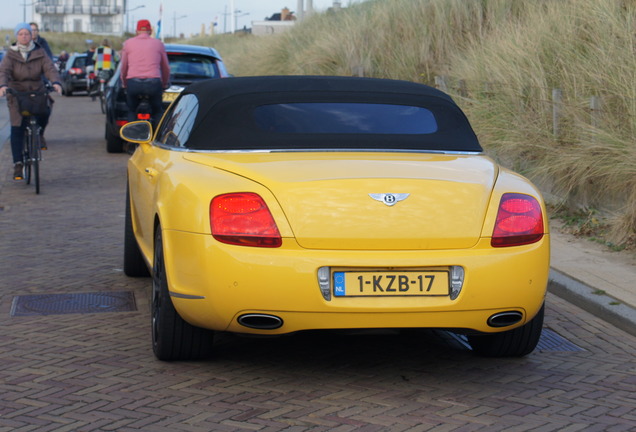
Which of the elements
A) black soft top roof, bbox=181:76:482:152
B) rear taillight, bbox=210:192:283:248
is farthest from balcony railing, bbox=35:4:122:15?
rear taillight, bbox=210:192:283:248

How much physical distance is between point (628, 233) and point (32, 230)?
196 inches

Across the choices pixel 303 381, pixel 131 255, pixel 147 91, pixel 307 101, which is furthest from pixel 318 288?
pixel 147 91

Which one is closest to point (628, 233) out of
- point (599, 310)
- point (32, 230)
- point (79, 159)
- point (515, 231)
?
point (599, 310)

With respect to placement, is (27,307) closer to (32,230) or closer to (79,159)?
(32,230)

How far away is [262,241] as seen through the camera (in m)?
4.74

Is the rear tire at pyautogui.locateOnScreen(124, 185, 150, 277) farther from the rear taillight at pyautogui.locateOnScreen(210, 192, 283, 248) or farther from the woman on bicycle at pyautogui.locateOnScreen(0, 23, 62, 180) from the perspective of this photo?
the woman on bicycle at pyautogui.locateOnScreen(0, 23, 62, 180)

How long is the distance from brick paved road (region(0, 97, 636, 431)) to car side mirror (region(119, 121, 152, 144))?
3.25 ft

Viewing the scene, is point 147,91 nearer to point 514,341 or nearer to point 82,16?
point 514,341

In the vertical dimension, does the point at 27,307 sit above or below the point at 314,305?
below

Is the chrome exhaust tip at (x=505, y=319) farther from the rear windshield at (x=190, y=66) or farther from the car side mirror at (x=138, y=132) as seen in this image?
the rear windshield at (x=190, y=66)

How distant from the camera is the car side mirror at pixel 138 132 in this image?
693cm

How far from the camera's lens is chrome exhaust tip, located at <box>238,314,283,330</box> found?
4.77 metres

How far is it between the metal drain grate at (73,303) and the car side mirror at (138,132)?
980 millimetres

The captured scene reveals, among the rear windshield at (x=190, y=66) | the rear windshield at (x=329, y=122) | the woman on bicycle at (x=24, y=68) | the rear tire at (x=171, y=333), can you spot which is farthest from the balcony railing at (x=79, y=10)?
the rear tire at (x=171, y=333)
